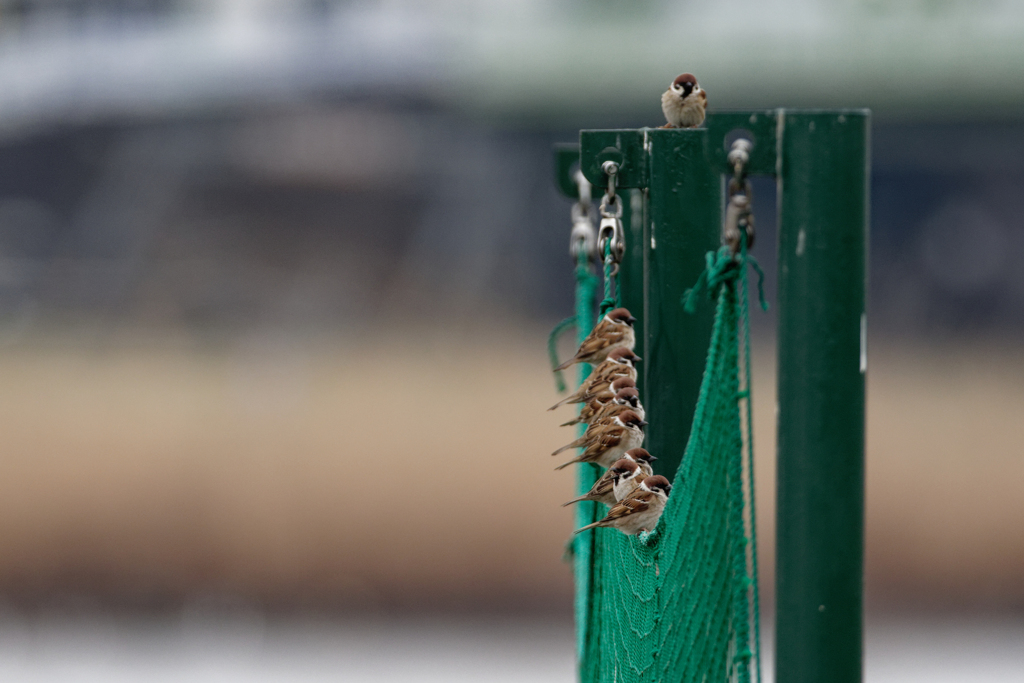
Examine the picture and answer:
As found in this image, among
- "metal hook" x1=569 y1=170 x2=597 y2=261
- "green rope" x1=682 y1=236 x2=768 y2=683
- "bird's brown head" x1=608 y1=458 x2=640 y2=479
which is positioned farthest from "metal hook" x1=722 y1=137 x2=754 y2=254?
"metal hook" x1=569 y1=170 x2=597 y2=261

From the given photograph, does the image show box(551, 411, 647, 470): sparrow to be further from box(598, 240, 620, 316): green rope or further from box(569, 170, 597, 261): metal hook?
box(569, 170, 597, 261): metal hook

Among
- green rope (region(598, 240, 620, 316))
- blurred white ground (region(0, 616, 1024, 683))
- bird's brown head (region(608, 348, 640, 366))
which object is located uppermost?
green rope (region(598, 240, 620, 316))

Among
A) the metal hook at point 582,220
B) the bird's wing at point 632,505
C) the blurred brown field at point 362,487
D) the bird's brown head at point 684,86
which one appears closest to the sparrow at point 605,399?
the bird's wing at point 632,505

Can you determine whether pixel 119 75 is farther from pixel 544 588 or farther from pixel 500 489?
pixel 544 588

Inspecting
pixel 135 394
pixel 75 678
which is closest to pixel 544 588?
pixel 75 678

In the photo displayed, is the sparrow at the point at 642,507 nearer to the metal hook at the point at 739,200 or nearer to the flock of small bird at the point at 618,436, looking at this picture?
the flock of small bird at the point at 618,436

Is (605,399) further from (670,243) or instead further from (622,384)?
(670,243)
